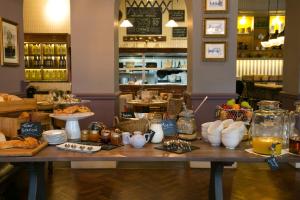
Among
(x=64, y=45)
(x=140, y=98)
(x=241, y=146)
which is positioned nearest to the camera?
(x=241, y=146)

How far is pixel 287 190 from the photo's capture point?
13.6 feet

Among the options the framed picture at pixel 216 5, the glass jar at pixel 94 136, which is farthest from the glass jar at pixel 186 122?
the framed picture at pixel 216 5

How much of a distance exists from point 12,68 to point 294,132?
4.82 meters

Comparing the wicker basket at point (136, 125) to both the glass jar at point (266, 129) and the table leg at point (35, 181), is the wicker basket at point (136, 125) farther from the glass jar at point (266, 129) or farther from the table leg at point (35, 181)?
the glass jar at point (266, 129)

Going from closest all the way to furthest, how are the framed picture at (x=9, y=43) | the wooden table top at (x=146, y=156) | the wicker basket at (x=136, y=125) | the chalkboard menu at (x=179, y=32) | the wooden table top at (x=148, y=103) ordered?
the wooden table top at (x=146, y=156) → the wicker basket at (x=136, y=125) → the framed picture at (x=9, y=43) → the wooden table top at (x=148, y=103) → the chalkboard menu at (x=179, y=32)

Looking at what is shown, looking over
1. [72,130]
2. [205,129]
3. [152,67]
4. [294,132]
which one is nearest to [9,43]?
[72,130]

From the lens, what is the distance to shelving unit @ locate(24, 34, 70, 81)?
33.1 feet

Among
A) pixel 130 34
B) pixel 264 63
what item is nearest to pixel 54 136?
pixel 130 34

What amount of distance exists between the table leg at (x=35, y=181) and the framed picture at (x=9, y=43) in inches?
129

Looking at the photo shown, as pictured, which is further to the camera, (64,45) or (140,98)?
(64,45)

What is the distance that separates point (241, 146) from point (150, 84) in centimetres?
806

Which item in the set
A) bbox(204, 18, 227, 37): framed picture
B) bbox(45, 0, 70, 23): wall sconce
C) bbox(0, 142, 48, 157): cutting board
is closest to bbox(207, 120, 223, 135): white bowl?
bbox(0, 142, 48, 157): cutting board

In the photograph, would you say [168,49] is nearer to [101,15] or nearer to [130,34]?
[130,34]

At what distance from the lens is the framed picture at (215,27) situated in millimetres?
4984
